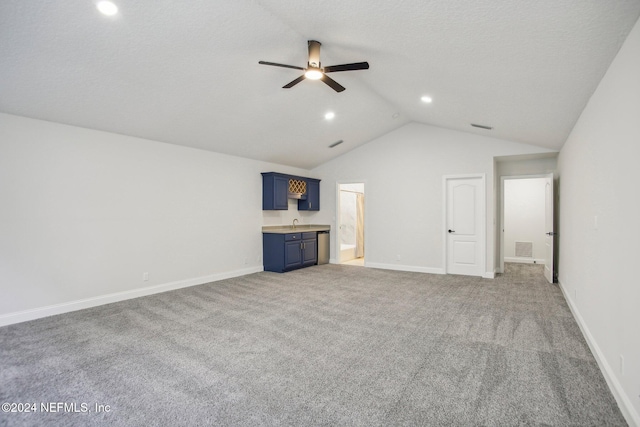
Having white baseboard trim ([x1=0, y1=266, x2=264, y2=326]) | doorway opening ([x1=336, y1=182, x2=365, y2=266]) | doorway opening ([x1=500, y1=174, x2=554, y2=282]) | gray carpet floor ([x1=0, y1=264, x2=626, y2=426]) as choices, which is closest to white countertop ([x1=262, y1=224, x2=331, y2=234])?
doorway opening ([x1=336, y1=182, x2=365, y2=266])

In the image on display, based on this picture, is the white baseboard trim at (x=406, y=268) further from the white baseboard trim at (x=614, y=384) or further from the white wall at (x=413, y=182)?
the white baseboard trim at (x=614, y=384)

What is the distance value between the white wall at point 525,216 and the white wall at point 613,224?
5.14m

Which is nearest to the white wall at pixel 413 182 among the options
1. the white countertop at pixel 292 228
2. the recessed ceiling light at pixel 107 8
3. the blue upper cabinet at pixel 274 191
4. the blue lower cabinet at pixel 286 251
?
the white countertop at pixel 292 228

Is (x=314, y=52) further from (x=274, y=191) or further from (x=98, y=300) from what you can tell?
(x=98, y=300)

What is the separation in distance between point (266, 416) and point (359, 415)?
58cm

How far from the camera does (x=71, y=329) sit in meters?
3.48

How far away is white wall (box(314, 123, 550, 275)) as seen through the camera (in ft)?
20.6

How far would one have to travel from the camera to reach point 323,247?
7.91 m

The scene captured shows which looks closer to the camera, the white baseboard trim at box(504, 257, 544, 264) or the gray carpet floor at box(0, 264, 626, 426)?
the gray carpet floor at box(0, 264, 626, 426)

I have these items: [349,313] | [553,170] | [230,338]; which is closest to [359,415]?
[230,338]

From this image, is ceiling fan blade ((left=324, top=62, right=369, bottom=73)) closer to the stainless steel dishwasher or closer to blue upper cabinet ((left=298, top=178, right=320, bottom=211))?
blue upper cabinet ((left=298, top=178, right=320, bottom=211))

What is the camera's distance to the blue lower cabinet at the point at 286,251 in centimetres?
677

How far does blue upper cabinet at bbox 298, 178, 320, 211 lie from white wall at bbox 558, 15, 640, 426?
5.28 m

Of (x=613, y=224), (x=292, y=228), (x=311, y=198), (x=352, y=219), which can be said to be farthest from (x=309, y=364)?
(x=352, y=219)
